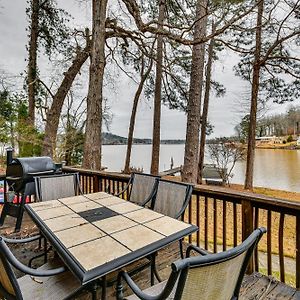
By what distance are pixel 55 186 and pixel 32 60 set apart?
27.4ft

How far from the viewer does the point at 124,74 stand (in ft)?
32.9

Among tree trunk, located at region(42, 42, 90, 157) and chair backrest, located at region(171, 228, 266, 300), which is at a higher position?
tree trunk, located at region(42, 42, 90, 157)

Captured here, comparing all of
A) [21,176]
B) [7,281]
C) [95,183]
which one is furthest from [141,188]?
[7,281]

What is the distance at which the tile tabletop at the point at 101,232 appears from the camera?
135cm

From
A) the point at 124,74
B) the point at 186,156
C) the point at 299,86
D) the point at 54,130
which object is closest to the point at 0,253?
the point at 186,156

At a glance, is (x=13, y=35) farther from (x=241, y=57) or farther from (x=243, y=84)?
(x=243, y=84)

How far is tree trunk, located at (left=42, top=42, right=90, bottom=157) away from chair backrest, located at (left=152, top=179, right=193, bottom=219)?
738 cm

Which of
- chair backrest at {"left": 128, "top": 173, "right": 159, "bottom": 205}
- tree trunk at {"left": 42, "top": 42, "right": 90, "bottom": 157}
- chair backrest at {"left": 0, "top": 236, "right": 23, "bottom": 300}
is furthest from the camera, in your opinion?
tree trunk at {"left": 42, "top": 42, "right": 90, "bottom": 157}

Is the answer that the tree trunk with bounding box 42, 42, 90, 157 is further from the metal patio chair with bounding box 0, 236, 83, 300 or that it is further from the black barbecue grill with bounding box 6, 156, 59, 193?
the metal patio chair with bounding box 0, 236, 83, 300

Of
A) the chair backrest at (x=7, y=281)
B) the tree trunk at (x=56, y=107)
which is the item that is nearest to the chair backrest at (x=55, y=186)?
the chair backrest at (x=7, y=281)

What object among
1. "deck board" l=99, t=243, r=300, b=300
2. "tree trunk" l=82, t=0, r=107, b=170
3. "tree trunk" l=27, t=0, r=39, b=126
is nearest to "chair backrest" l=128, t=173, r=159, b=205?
"deck board" l=99, t=243, r=300, b=300

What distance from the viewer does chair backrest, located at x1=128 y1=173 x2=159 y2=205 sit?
3.03m

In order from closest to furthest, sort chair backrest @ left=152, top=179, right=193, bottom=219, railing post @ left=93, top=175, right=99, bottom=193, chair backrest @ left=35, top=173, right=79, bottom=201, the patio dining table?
the patio dining table, chair backrest @ left=152, top=179, right=193, bottom=219, chair backrest @ left=35, top=173, right=79, bottom=201, railing post @ left=93, top=175, right=99, bottom=193

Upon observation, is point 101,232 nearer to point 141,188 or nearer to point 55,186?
point 141,188
